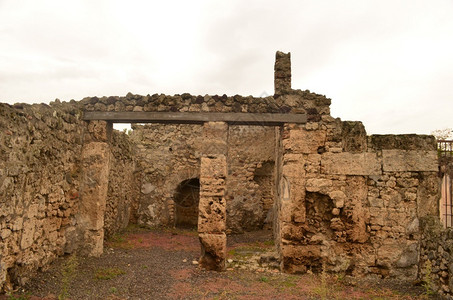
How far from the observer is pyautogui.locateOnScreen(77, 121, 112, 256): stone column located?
21.3 ft

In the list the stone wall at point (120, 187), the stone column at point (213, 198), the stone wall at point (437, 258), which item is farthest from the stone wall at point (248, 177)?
the stone wall at point (437, 258)

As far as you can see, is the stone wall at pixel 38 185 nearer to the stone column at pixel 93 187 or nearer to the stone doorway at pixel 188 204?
the stone column at pixel 93 187

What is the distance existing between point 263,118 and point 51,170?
162 inches

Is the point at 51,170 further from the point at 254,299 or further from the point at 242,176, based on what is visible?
the point at 242,176

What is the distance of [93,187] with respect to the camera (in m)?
6.61

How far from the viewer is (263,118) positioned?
21.3 ft

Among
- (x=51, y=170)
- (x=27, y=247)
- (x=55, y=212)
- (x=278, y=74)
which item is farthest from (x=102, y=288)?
(x=278, y=74)

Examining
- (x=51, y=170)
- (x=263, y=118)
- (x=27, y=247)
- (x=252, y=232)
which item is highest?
(x=263, y=118)

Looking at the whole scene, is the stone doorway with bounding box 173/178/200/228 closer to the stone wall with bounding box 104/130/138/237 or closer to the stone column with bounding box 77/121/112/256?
the stone wall with bounding box 104/130/138/237

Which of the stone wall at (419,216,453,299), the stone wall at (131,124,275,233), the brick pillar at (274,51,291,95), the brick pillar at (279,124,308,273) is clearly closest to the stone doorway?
the stone wall at (131,124,275,233)

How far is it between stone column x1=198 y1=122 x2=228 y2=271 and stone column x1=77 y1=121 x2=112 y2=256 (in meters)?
2.16

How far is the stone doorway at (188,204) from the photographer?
12.7 m

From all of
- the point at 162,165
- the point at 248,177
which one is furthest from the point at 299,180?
the point at 162,165

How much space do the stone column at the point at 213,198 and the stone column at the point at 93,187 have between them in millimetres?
2165
